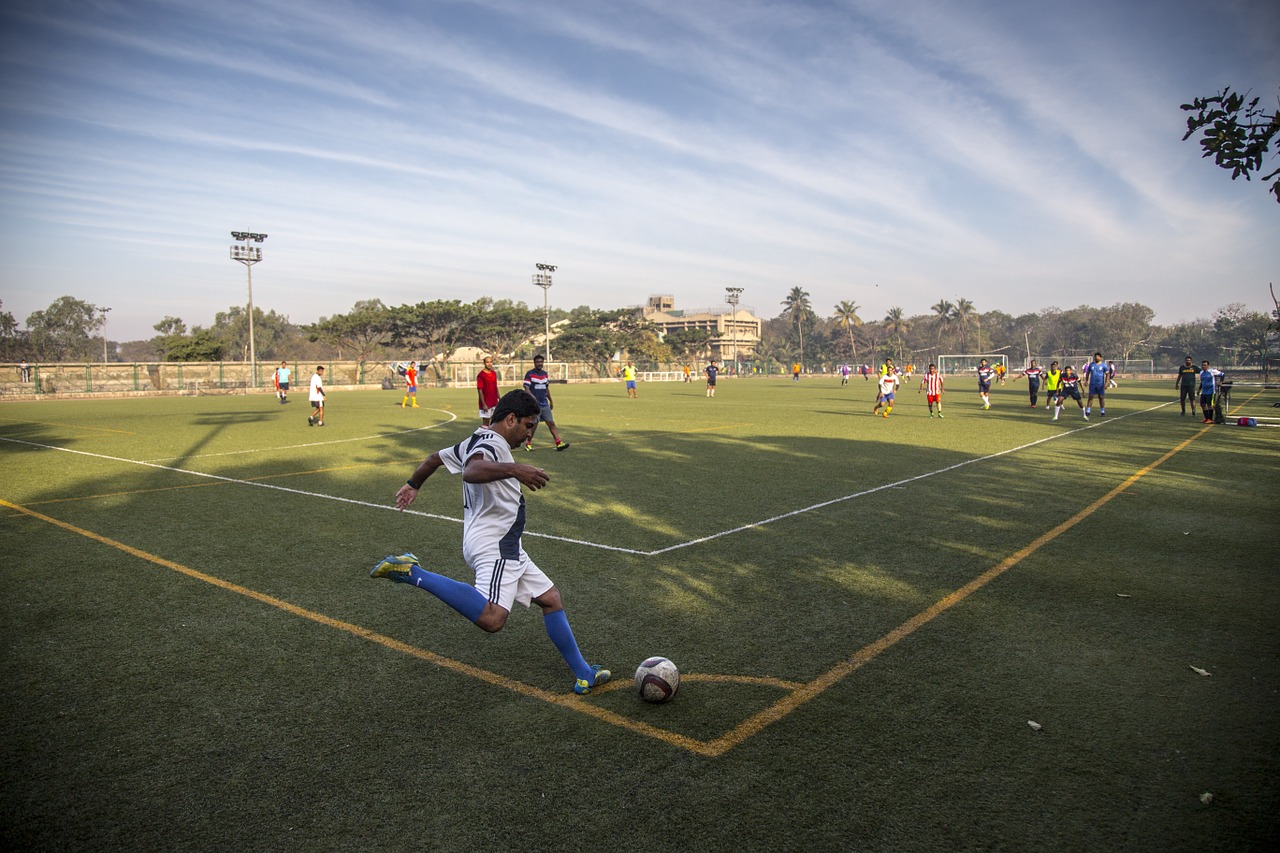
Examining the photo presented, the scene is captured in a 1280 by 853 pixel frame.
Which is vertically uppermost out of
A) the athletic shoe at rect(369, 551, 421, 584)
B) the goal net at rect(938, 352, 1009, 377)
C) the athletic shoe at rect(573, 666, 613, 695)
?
the goal net at rect(938, 352, 1009, 377)

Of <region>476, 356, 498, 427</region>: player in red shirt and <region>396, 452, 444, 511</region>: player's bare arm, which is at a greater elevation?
<region>476, 356, 498, 427</region>: player in red shirt

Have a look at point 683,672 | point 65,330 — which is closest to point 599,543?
point 683,672

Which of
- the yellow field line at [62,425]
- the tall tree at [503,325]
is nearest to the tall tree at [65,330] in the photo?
the tall tree at [503,325]

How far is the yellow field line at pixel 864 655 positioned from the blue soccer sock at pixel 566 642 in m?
1.02

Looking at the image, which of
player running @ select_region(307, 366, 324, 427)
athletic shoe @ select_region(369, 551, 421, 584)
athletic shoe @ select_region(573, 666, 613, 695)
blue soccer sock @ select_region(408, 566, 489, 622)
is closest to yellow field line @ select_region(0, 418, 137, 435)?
player running @ select_region(307, 366, 324, 427)

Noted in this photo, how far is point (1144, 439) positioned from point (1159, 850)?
1945cm

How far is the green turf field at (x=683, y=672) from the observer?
11.4 ft

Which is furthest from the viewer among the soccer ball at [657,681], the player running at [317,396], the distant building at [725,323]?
the distant building at [725,323]

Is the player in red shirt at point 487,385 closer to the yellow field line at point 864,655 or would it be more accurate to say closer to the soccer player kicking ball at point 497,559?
the yellow field line at point 864,655

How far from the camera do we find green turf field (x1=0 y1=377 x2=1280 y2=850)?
137 inches

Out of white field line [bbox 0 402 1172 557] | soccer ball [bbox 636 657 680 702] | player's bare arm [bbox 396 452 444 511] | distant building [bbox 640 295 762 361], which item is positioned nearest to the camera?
soccer ball [bbox 636 657 680 702]

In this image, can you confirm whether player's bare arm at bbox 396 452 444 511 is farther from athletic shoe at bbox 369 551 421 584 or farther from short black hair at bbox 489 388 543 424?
short black hair at bbox 489 388 543 424

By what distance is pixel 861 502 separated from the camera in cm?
1101

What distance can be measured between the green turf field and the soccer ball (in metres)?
0.16
